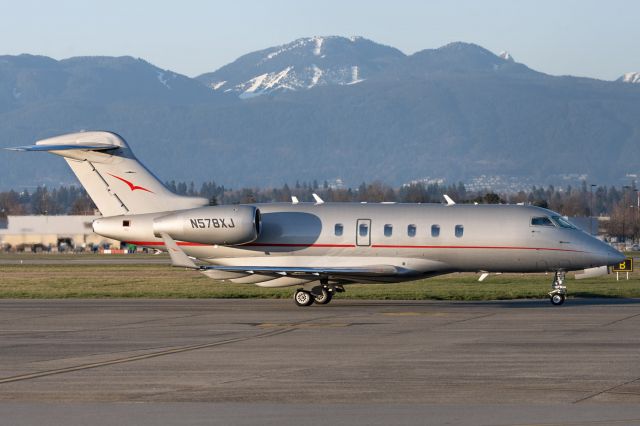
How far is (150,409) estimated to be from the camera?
53.7 ft

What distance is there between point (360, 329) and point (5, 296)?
18.1 meters

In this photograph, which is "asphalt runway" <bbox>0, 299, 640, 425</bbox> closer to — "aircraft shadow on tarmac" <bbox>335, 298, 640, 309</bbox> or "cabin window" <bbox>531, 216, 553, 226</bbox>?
"aircraft shadow on tarmac" <bbox>335, 298, 640, 309</bbox>

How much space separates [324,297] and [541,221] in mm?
6994

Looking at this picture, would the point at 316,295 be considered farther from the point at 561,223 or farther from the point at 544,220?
the point at 561,223

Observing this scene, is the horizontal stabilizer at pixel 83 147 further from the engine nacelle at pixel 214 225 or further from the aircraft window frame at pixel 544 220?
the aircraft window frame at pixel 544 220

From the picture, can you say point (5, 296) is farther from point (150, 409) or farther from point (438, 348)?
point (150, 409)

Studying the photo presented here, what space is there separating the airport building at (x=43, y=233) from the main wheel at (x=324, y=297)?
3569 inches

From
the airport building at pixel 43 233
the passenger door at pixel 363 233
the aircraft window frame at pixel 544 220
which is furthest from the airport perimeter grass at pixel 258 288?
the airport building at pixel 43 233

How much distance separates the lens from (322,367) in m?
20.7

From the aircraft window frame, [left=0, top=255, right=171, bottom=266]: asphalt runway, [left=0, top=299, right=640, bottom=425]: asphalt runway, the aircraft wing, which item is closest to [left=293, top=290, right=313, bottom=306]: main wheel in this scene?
the aircraft wing

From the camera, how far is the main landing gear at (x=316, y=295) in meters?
36.0

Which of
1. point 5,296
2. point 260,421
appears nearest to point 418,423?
point 260,421

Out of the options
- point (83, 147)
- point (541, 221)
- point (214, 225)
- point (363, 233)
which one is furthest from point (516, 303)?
point (83, 147)

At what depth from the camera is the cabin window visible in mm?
36312
